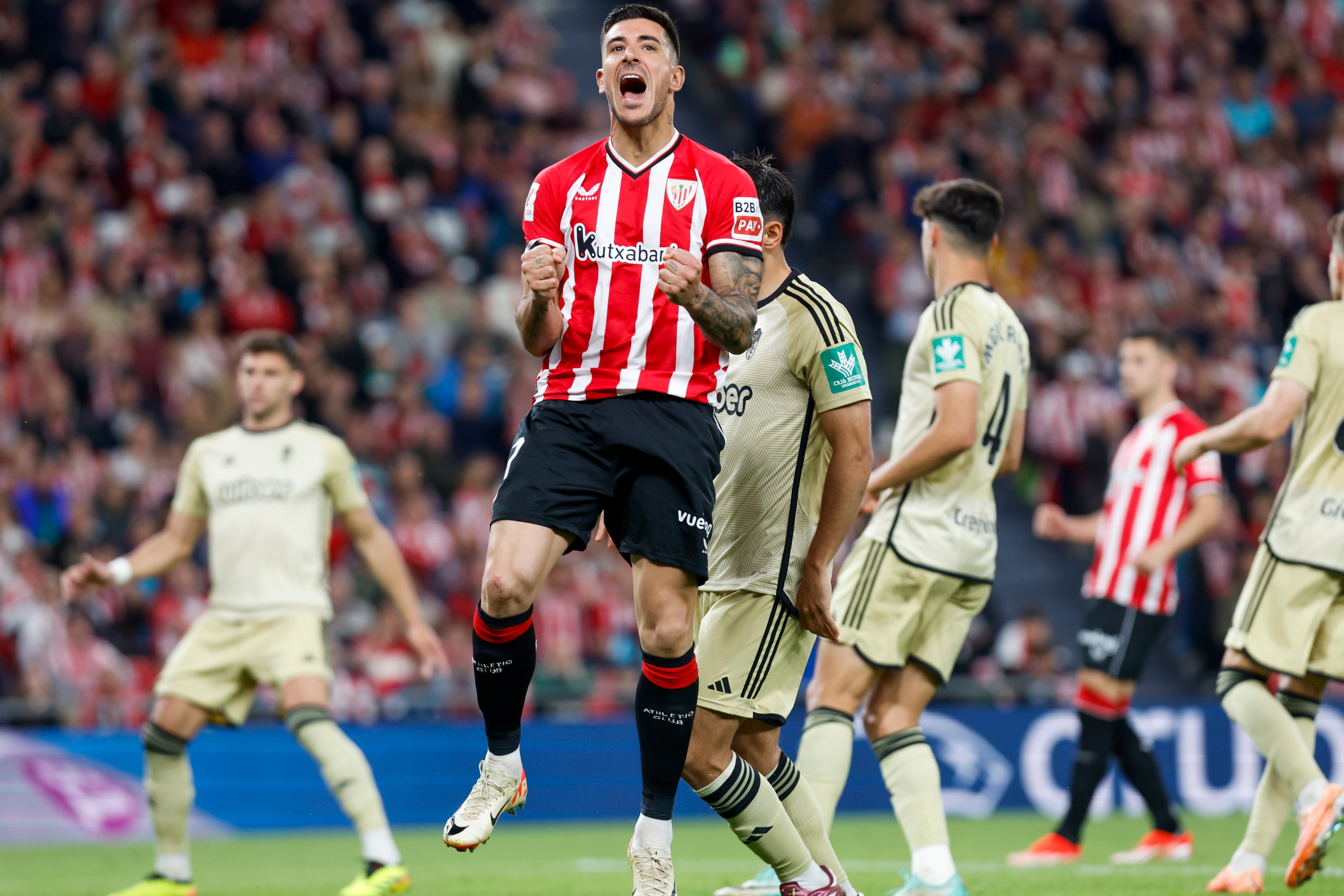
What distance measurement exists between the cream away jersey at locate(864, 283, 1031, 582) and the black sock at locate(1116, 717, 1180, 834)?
9.03 feet

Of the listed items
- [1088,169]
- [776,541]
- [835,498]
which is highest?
[1088,169]

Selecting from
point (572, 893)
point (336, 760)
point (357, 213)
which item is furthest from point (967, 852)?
point (357, 213)

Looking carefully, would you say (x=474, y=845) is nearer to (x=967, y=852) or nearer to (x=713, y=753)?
(x=713, y=753)

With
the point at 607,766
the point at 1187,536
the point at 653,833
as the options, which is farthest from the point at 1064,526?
the point at 607,766

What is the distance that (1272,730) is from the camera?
21.2 feet

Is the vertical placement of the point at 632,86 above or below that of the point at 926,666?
above

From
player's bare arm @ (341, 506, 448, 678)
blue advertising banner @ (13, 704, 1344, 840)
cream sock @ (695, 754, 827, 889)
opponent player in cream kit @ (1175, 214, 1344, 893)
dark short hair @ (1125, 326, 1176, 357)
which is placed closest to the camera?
cream sock @ (695, 754, 827, 889)

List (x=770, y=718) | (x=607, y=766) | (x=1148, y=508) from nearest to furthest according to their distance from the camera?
(x=770, y=718) < (x=1148, y=508) < (x=607, y=766)

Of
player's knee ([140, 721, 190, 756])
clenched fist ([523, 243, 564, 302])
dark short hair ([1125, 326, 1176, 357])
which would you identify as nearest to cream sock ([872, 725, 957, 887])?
clenched fist ([523, 243, 564, 302])

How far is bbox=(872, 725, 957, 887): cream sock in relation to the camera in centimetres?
609

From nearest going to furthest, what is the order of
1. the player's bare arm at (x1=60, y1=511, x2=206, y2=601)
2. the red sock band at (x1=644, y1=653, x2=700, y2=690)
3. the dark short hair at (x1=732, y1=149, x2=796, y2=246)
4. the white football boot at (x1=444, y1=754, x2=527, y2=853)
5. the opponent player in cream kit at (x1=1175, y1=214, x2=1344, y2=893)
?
1. the white football boot at (x1=444, y1=754, x2=527, y2=853)
2. the red sock band at (x1=644, y1=653, x2=700, y2=690)
3. the dark short hair at (x1=732, y1=149, x2=796, y2=246)
4. the opponent player in cream kit at (x1=1175, y1=214, x2=1344, y2=893)
5. the player's bare arm at (x1=60, y1=511, x2=206, y2=601)

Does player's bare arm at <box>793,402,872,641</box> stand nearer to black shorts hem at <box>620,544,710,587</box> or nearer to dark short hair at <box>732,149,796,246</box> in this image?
black shorts hem at <box>620,544,710,587</box>

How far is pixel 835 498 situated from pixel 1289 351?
246cm

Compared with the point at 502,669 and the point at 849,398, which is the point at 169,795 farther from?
the point at 849,398
